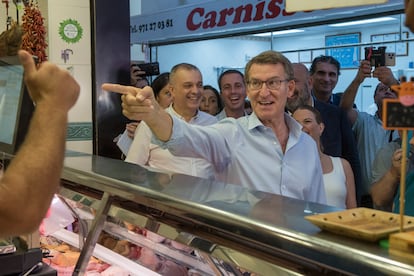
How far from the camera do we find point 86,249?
5.90ft

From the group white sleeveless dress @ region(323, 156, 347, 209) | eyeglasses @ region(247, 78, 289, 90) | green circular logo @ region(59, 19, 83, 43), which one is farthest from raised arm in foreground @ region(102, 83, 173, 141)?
green circular logo @ region(59, 19, 83, 43)

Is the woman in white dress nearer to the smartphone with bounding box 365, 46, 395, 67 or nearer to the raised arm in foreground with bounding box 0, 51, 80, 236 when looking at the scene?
the smartphone with bounding box 365, 46, 395, 67

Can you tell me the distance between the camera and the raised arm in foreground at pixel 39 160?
102 cm

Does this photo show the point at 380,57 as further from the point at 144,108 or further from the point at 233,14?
the point at 144,108

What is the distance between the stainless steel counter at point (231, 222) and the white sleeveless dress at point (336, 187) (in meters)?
1.11

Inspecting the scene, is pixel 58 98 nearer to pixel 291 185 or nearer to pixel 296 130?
pixel 291 185

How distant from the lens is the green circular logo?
4.52 metres

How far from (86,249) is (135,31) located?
5003mm

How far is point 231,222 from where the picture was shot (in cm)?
117

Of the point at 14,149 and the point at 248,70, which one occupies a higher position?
the point at 248,70

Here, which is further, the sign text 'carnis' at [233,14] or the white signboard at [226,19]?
the sign text 'carnis' at [233,14]

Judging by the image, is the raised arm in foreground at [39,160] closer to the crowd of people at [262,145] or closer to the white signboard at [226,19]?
the crowd of people at [262,145]

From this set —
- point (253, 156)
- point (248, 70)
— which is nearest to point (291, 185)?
point (253, 156)

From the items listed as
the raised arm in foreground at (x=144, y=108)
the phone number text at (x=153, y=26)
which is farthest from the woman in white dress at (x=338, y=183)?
the phone number text at (x=153, y=26)
